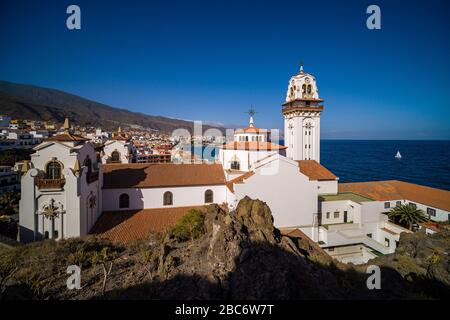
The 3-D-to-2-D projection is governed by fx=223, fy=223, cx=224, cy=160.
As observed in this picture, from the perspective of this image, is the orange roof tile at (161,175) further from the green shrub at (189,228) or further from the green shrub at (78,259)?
the green shrub at (78,259)

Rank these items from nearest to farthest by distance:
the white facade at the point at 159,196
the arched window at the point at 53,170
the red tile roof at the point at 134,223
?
the arched window at the point at 53,170 → the red tile roof at the point at 134,223 → the white facade at the point at 159,196

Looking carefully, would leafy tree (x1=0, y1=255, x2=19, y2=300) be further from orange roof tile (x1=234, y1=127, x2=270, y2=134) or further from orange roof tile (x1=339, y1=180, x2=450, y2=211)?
orange roof tile (x1=339, y1=180, x2=450, y2=211)

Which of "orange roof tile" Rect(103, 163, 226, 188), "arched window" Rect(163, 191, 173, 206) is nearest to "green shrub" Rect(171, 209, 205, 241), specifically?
"arched window" Rect(163, 191, 173, 206)

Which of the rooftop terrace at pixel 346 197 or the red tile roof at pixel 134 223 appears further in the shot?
the rooftop terrace at pixel 346 197

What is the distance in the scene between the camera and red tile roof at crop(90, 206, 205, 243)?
1515 cm

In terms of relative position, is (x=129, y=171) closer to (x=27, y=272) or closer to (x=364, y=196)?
(x=27, y=272)

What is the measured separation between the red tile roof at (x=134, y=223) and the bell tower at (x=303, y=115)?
20.5m

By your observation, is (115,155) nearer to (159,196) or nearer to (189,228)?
(159,196)

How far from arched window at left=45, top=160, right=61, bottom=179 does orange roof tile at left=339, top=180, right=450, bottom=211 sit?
26.9m

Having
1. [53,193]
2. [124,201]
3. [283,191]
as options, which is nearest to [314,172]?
[283,191]

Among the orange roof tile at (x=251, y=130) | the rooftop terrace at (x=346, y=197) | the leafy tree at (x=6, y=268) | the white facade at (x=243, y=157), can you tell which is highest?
the orange roof tile at (x=251, y=130)

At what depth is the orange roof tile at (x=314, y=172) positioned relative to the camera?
23.6m

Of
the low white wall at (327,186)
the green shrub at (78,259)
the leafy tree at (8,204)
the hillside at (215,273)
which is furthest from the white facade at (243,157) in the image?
the leafy tree at (8,204)

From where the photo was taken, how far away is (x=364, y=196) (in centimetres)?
2294
